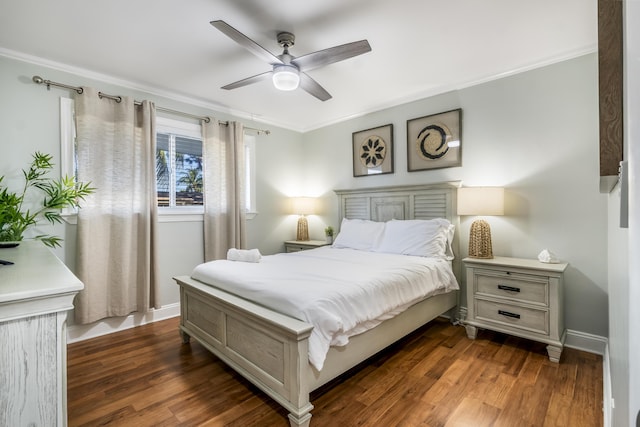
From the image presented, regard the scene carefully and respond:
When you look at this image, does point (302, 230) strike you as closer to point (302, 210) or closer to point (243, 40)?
point (302, 210)

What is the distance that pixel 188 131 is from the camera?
368 centimetres

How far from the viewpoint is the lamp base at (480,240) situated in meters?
2.86

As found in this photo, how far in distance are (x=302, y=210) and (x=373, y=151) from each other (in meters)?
1.35

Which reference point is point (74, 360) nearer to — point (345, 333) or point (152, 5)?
point (345, 333)

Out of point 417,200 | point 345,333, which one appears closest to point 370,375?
point 345,333

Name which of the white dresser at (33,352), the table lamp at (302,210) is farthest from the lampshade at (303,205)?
the white dresser at (33,352)

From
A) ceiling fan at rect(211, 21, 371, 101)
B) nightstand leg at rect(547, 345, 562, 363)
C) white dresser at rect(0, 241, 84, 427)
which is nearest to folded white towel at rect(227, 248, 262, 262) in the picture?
ceiling fan at rect(211, 21, 371, 101)

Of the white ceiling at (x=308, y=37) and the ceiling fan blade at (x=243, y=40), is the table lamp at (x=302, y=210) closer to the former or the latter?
the white ceiling at (x=308, y=37)

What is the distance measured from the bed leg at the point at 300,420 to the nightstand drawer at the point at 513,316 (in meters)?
1.89

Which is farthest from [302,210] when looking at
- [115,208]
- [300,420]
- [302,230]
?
[300,420]

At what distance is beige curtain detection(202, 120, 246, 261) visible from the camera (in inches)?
148

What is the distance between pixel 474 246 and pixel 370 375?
1.57 m

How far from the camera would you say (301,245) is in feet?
14.3

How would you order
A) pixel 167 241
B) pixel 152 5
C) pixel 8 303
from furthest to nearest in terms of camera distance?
1. pixel 167 241
2. pixel 152 5
3. pixel 8 303
